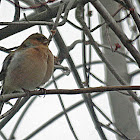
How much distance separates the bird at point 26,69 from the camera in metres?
3.59

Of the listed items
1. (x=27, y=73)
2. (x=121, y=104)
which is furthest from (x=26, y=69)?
(x=121, y=104)

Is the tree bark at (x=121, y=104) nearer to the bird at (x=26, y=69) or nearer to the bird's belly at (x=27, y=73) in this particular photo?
the bird at (x=26, y=69)

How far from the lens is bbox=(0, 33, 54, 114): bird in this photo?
3592 mm

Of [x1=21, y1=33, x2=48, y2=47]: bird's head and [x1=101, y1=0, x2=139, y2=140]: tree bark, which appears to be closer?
[x1=21, y1=33, x2=48, y2=47]: bird's head

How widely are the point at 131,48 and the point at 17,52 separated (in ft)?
4.73

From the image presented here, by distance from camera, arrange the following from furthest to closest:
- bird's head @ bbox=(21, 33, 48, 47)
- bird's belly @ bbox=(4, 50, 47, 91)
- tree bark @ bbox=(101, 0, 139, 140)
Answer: tree bark @ bbox=(101, 0, 139, 140)
bird's head @ bbox=(21, 33, 48, 47)
bird's belly @ bbox=(4, 50, 47, 91)

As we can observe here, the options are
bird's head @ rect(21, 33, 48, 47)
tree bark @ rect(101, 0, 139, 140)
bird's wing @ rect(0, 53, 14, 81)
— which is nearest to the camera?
bird's wing @ rect(0, 53, 14, 81)

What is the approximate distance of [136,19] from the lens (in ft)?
10.1

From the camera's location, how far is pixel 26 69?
3580 millimetres

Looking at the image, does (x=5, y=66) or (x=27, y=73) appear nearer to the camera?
(x=27, y=73)

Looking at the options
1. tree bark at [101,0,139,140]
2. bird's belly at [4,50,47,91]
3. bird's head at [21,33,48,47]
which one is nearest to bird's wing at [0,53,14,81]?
bird's belly at [4,50,47,91]

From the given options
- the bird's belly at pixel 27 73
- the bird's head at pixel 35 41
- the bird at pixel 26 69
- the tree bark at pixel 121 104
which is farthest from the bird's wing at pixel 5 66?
the tree bark at pixel 121 104

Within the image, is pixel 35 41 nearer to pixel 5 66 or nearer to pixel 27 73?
pixel 5 66

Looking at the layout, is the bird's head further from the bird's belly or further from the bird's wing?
the bird's belly
